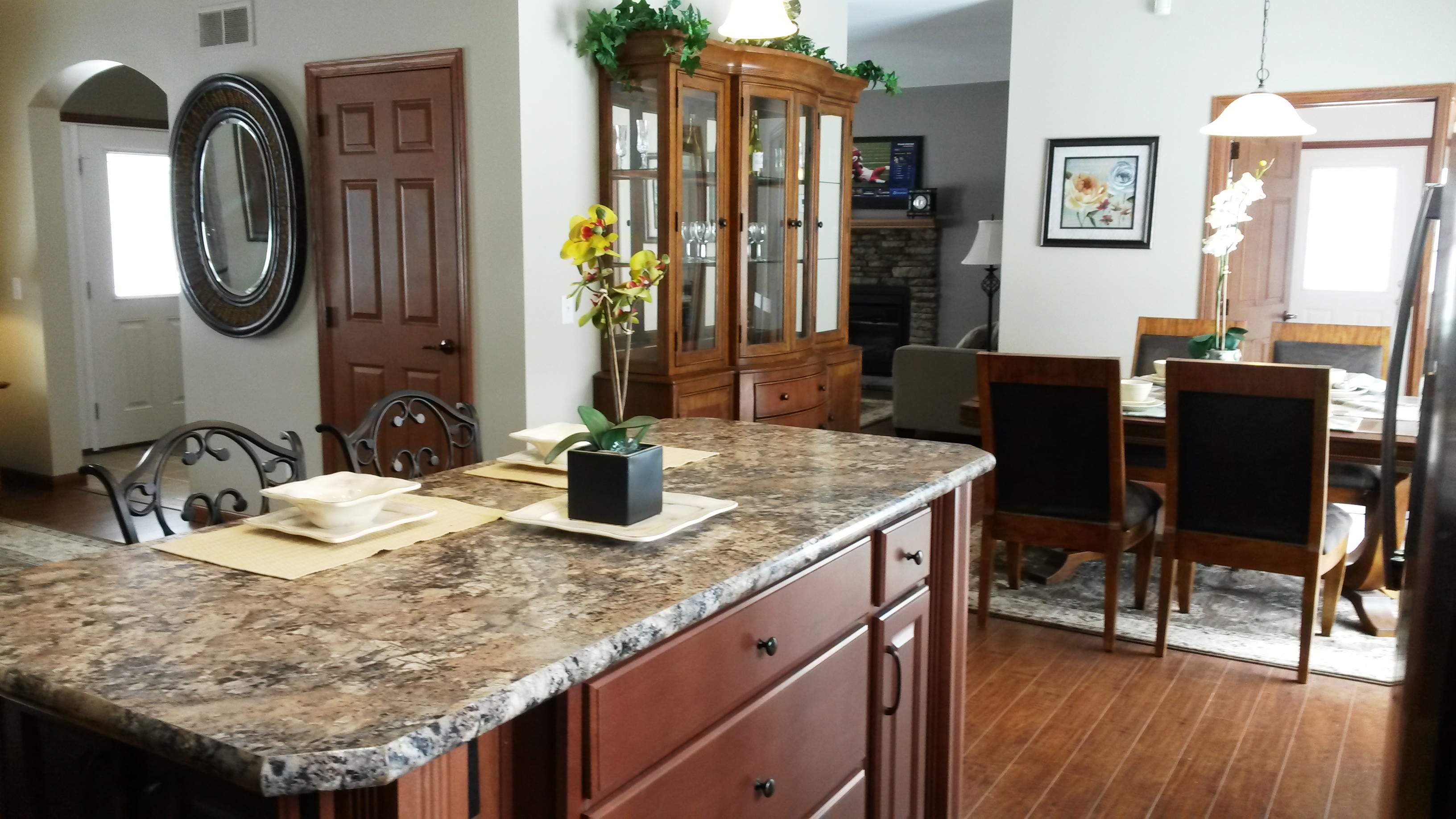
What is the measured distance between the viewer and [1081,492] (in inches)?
143

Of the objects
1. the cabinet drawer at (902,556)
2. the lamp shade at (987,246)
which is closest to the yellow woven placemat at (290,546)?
the cabinet drawer at (902,556)

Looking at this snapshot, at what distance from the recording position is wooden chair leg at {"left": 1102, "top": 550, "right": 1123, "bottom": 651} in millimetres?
3559

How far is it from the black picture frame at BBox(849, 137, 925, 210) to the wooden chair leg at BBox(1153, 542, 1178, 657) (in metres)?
6.71

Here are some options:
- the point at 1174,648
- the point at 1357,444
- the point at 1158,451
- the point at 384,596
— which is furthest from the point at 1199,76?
the point at 384,596

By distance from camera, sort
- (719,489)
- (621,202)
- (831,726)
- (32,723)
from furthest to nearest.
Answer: (621,202)
(719,489)
(831,726)
(32,723)

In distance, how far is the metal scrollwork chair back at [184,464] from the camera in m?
1.63

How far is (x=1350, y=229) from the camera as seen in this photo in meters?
8.32

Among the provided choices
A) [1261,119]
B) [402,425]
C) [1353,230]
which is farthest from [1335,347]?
[1353,230]

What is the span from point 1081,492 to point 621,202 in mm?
2086

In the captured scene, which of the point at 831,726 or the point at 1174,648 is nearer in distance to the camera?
the point at 831,726

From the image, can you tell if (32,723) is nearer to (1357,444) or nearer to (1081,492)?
(1081,492)

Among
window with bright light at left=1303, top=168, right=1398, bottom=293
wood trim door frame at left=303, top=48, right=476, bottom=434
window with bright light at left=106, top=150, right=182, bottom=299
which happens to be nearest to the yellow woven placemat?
wood trim door frame at left=303, top=48, right=476, bottom=434

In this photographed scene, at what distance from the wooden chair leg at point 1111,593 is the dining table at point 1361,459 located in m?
0.18

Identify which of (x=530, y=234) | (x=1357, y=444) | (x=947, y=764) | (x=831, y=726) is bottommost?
(x=947, y=764)
